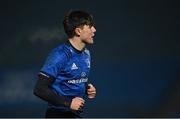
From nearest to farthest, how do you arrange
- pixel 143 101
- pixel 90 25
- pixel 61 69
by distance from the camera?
1. pixel 61 69
2. pixel 90 25
3. pixel 143 101

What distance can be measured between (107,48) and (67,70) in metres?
2.57

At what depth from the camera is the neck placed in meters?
2.48

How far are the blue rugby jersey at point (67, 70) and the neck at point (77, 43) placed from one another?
2 cm

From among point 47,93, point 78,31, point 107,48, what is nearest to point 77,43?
point 78,31

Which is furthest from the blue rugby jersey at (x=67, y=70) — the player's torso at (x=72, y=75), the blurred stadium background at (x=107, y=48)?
the blurred stadium background at (x=107, y=48)

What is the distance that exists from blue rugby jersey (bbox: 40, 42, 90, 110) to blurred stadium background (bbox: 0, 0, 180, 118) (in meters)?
2.36

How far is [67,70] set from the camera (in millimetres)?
2389

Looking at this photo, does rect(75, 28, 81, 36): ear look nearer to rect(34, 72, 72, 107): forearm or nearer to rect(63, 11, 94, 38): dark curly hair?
rect(63, 11, 94, 38): dark curly hair

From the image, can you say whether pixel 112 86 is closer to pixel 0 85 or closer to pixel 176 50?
pixel 176 50

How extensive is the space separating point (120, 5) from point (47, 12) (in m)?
0.76

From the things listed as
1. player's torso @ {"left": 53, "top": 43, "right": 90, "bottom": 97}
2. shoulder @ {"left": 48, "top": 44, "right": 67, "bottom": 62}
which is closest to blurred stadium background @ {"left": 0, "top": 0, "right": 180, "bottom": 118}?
player's torso @ {"left": 53, "top": 43, "right": 90, "bottom": 97}

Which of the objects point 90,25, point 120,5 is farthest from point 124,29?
point 90,25

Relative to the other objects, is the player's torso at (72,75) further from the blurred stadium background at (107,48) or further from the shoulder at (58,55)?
the blurred stadium background at (107,48)

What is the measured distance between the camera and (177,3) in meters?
4.97
